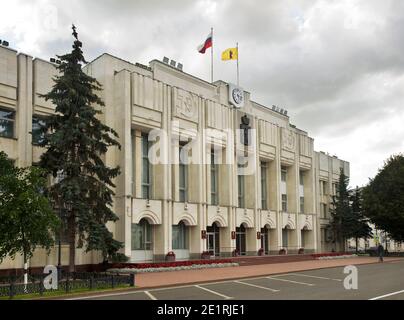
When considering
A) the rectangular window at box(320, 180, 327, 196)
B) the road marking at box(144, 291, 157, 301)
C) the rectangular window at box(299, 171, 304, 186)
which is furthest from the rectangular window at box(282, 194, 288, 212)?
the road marking at box(144, 291, 157, 301)

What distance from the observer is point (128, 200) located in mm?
34375

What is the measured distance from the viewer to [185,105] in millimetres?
40594

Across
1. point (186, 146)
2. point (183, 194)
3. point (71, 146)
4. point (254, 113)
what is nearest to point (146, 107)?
point (186, 146)

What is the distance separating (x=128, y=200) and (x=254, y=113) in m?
21.1

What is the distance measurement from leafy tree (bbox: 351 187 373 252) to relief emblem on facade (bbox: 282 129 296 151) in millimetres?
13085

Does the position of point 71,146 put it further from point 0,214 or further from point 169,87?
point 169,87

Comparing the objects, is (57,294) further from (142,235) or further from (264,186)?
(264,186)

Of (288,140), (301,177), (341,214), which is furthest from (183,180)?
(341,214)

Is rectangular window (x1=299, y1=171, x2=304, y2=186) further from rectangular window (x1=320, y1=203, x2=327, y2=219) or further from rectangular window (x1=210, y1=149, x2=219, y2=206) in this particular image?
rectangular window (x1=210, y1=149, x2=219, y2=206)

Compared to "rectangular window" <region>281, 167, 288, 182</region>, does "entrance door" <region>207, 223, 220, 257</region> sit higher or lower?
lower

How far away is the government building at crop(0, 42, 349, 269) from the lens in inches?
1209

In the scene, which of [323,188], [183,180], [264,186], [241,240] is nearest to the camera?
[183,180]

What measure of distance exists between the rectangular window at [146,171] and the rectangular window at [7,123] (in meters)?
11.4

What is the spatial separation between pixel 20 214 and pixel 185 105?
25064 millimetres
